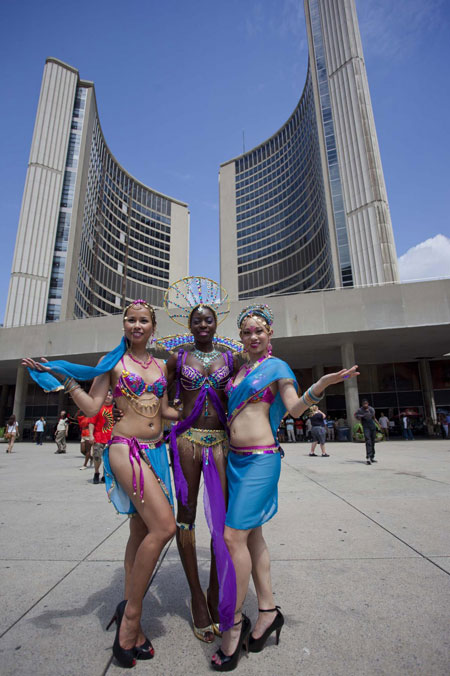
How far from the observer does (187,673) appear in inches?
67.4

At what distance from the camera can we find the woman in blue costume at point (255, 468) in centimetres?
196

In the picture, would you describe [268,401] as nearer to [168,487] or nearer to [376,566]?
[168,487]

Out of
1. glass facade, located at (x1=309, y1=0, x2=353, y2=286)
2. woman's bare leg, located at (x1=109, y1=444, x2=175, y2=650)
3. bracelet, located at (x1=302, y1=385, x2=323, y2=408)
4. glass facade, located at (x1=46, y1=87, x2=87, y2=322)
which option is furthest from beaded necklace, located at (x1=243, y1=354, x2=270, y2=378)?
glass facade, located at (x1=46, y1=87, x2=87, y2=322)

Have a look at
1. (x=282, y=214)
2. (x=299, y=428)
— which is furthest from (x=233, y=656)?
(x=282, y=214)

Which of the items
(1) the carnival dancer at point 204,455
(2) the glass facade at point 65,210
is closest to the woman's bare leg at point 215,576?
(1) the carnival dancer at point 204,455

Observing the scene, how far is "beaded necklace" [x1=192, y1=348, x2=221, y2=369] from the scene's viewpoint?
2.67 m

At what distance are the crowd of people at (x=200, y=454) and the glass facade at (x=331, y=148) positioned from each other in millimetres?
39578

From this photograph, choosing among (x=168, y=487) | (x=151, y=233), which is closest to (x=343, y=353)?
(x=168, y=487)

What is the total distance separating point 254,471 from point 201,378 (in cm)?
76

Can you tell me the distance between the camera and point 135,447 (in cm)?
219

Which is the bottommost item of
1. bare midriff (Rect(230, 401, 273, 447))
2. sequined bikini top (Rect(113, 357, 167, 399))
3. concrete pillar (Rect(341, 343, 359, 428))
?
bare midriff (Rect(230, 401, 273, 447))

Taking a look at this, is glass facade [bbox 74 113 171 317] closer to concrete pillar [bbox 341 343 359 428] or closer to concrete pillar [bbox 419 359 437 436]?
concrete pillar [bbox 341 343 359 428]

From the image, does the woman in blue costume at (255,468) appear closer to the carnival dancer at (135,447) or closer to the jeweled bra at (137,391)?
the carnival dancer at (135,447)

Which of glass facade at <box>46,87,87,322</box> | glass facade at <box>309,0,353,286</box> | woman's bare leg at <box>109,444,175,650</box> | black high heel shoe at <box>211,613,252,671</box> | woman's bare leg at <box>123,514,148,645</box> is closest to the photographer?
black high heel shoe at <box>211,613,252,671</box>
